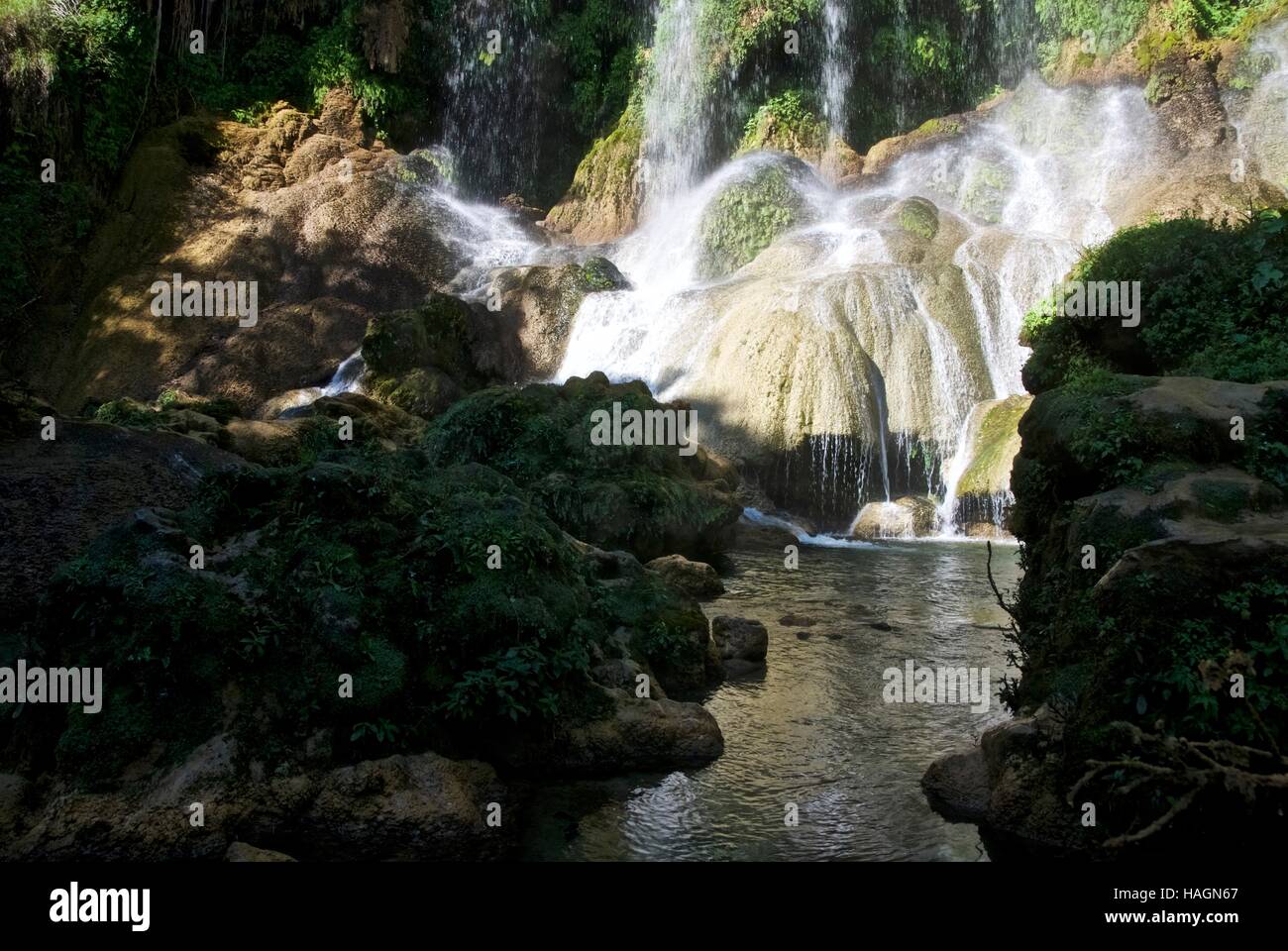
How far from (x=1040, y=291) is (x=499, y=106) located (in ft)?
60.1

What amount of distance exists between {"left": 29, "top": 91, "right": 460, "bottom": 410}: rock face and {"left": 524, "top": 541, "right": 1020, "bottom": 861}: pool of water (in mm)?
14398

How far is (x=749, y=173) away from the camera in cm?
2542

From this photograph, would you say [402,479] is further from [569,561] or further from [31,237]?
[31,237]

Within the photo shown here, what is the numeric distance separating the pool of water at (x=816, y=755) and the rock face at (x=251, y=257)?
14.4 meters

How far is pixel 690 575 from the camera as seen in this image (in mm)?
11141

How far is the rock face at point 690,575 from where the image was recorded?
36.0 ft

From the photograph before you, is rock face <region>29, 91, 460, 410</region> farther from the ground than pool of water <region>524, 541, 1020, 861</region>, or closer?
farther from the ground

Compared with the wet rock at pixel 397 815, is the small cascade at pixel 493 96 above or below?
above

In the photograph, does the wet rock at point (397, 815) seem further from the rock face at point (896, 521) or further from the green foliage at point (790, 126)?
the green foliage at point (790, 126)

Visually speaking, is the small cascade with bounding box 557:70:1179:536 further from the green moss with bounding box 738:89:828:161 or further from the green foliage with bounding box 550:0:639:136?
the green foliage with bounding box 550:0:639:136

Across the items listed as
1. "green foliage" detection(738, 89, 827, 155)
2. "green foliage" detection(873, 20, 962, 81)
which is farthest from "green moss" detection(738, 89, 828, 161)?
"green foliage" detection(873, 20, 962, 81)

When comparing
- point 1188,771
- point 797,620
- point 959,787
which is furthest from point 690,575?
point 1188,771

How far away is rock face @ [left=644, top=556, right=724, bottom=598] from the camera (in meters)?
11.0

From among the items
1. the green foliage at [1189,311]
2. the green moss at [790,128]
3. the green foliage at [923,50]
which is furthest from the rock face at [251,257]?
the green foliage at [1189,311]
